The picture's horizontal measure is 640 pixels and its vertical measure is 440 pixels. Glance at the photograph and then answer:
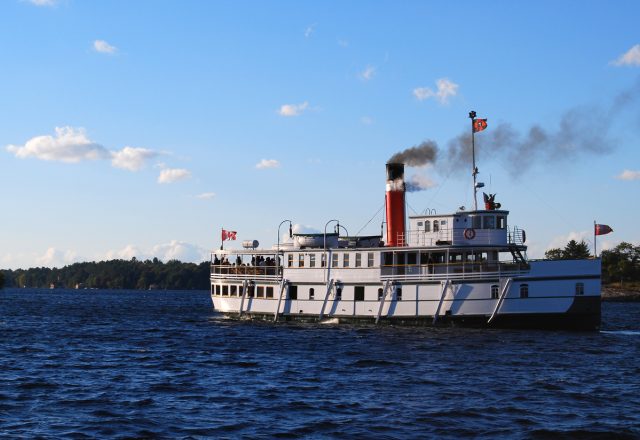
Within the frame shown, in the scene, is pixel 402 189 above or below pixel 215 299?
above

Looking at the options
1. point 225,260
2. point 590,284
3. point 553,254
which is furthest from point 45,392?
point 553,254

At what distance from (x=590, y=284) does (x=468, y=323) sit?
7828 mm

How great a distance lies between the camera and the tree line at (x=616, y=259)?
173000 millimetres

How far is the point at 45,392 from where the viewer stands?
98.7 ft

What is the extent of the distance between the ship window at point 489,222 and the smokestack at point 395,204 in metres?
6.10

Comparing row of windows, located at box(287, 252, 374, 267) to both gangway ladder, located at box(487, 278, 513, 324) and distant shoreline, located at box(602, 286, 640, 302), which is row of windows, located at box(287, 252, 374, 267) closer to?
gangway ladder, located at box(487, 278, 513, 324)

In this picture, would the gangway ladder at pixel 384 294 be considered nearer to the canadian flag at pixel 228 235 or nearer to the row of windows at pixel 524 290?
the row of windows at pixel 524 290

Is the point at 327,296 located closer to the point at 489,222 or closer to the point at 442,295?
the point at 442,295

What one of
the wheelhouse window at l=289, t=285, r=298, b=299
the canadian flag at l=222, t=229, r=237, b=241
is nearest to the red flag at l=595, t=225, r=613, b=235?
the wheelhouse window at l=289, t=285, r=298, b=299

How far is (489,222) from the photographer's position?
53531 millimetres

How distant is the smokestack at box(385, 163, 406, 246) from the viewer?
57.9 meters

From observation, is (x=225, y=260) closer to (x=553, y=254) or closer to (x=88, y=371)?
(x=88, y=371)

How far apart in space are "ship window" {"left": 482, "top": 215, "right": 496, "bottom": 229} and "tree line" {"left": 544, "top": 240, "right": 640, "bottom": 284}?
120421 mm

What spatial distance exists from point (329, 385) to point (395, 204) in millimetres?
28821
